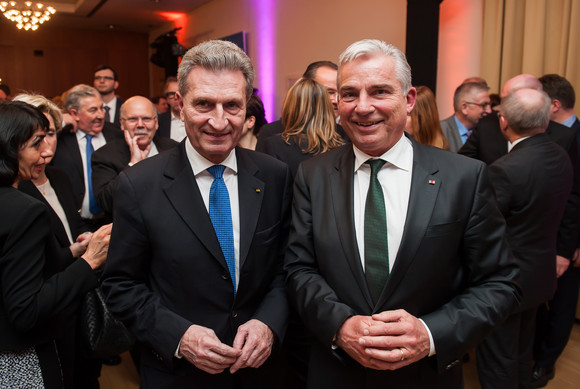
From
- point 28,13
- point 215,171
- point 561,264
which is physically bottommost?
point 561,264

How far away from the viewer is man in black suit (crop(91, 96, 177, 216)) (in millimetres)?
2803

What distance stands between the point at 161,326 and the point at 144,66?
1295cm

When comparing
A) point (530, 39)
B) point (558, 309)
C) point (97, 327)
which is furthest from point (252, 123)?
point (530, 39)

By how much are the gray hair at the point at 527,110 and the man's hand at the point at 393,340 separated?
1.73 meters

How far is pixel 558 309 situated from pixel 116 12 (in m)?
10.4

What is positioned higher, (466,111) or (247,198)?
(466,111)

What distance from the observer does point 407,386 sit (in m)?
1.35

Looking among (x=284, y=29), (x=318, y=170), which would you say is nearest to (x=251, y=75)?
(x=318, y=170)

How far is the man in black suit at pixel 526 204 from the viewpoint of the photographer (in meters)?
2.44

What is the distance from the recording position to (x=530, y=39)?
4.11 m

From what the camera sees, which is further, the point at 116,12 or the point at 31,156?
the point at 116,12

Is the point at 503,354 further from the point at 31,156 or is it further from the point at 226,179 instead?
the point at 31,156

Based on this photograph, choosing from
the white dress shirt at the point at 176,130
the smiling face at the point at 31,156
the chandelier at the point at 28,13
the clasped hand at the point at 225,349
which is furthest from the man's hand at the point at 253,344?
the chandelier at the point at 28,13

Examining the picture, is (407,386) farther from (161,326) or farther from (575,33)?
(575,33)
